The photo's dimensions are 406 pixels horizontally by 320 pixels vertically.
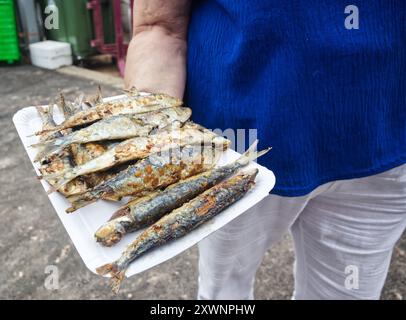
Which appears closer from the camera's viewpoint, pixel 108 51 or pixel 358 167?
pixel 358 167

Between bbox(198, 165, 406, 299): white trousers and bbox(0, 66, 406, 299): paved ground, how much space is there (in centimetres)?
95

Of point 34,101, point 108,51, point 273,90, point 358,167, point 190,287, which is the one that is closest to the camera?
point 273,90

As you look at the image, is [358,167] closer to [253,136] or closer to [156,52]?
[253,136]

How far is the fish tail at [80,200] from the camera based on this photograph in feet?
3.89

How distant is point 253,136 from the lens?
1366mm

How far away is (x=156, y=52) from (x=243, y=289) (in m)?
1.16

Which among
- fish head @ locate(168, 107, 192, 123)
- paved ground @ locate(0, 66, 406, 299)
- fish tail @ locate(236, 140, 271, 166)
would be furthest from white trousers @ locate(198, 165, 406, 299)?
paved ground @ locate(0, 66, 406, 299)

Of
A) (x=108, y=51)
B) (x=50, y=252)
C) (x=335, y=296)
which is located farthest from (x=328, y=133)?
(x=108, y=51)

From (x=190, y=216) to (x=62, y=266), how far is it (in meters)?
2.07

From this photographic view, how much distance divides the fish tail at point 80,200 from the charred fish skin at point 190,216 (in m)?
0.20

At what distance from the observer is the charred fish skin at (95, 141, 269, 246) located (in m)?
1.11

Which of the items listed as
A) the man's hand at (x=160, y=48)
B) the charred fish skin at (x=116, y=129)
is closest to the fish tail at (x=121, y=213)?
the charred fish skin at (x=116, y=129)

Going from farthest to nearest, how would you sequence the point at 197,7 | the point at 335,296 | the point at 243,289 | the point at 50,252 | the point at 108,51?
the point at 108,51, the point at 50,252, the point at 243,289, the point at 335,296, the point at 197,7

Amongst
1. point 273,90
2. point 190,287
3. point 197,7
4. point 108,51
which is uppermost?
point 197,7
